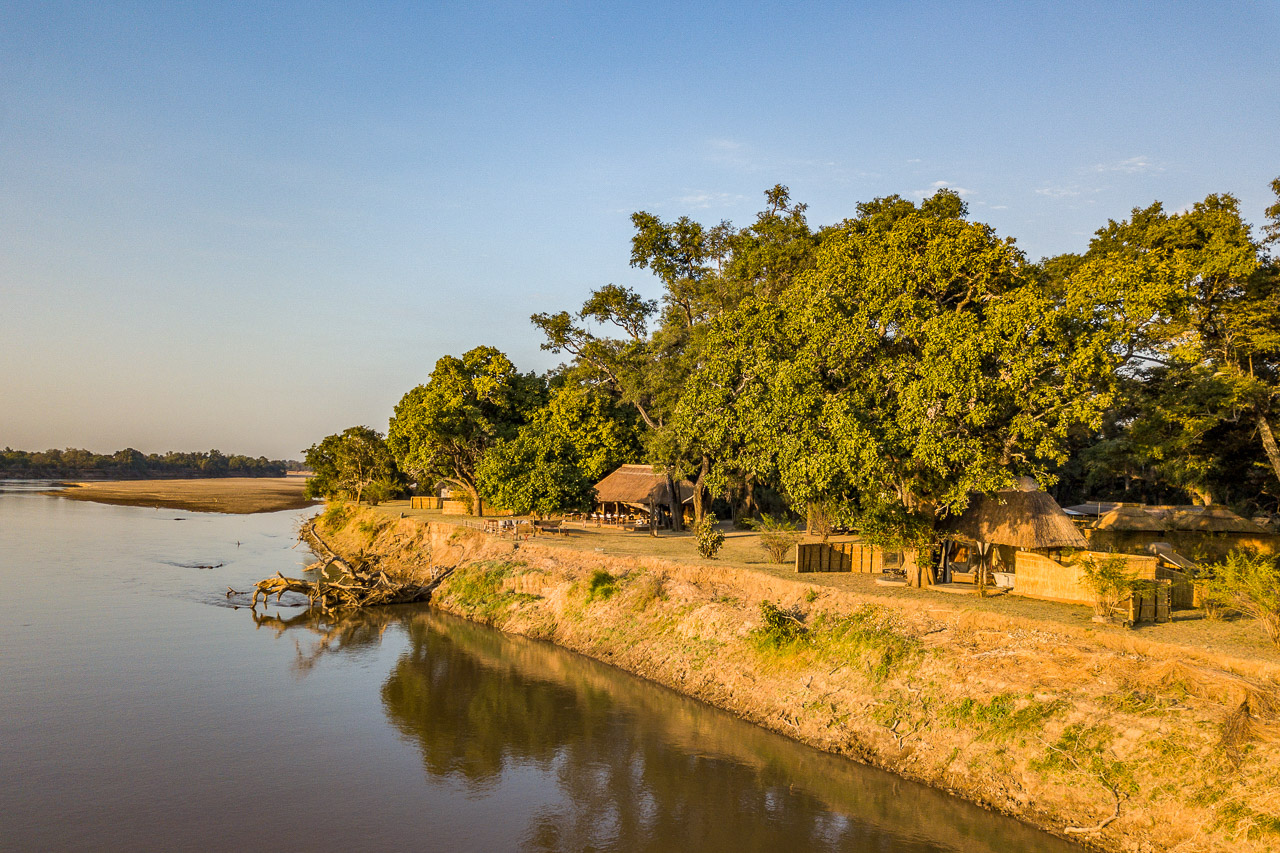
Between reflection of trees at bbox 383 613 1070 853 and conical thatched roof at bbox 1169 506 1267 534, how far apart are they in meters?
21.3

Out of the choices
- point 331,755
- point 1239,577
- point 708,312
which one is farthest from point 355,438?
point 1239,577

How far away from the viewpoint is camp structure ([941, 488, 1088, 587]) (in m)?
23.8

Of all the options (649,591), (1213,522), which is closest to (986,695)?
(649,591)

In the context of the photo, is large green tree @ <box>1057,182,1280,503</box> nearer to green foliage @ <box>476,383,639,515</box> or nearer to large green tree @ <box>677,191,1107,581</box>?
large green tree @ <box>677,191,1107,581</box>

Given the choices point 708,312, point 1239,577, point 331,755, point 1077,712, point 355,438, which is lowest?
point 331,755

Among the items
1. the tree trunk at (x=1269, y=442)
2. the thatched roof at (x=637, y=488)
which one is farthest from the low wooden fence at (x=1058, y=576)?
the thatched roof at (x=637, y=488)

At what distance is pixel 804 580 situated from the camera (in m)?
25.2

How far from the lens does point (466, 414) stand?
178 ft

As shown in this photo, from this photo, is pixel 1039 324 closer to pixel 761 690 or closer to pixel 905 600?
pixel 905 600

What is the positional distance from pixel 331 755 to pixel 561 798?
6.45 metres

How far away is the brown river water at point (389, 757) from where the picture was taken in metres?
14.9

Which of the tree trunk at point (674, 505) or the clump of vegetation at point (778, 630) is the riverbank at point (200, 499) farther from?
the clump of vegetation at point (778, 630)

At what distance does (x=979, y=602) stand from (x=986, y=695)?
494 cm

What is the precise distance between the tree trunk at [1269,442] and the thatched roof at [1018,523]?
8515 millimetres
